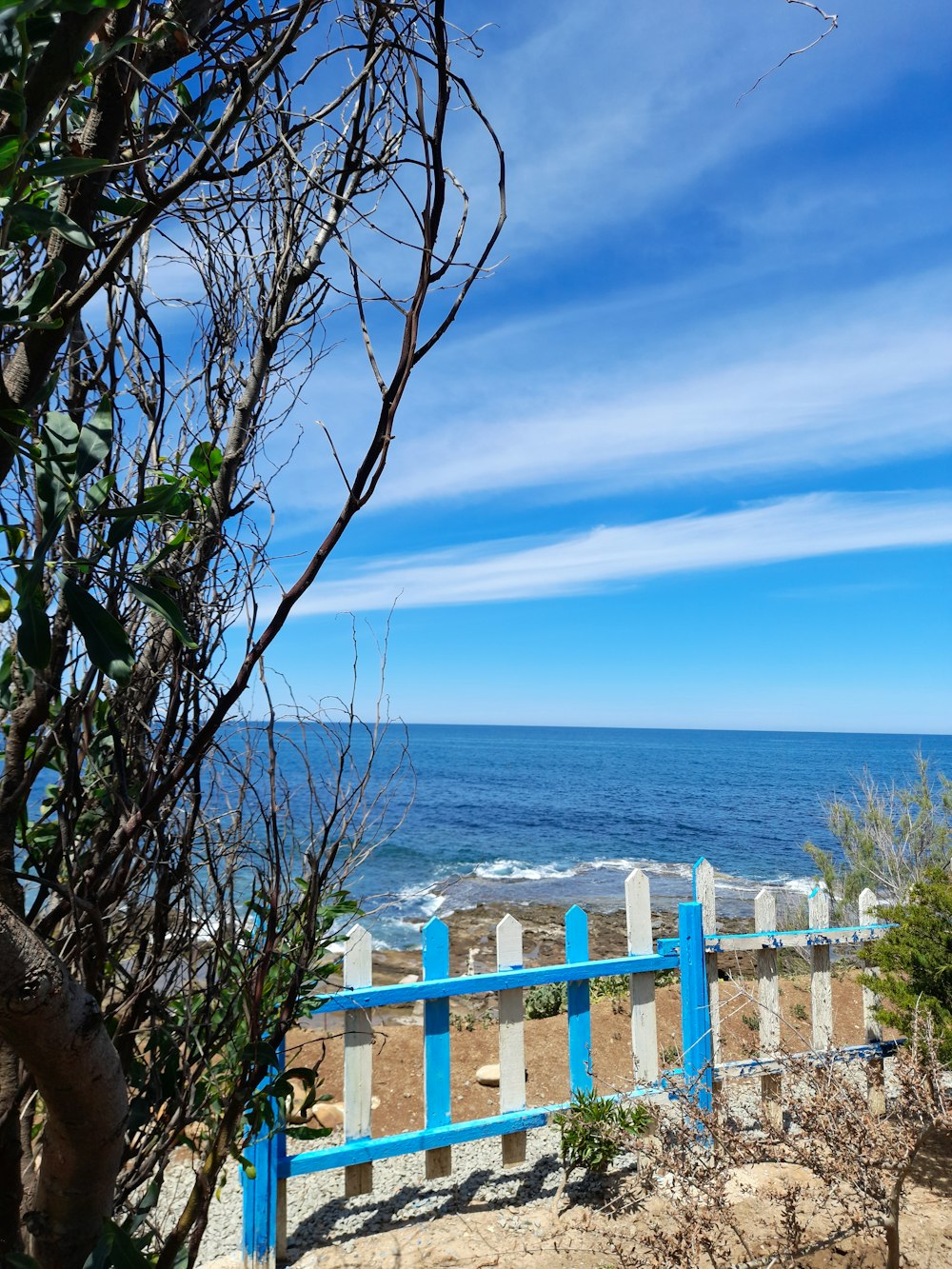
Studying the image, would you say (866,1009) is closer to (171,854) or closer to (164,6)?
(171,854)

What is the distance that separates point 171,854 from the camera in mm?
1476

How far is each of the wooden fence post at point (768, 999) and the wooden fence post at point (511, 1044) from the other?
135 centimetres

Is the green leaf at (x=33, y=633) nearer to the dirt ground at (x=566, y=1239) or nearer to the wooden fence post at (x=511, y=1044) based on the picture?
the dirt ground at (x=566, y=1239)

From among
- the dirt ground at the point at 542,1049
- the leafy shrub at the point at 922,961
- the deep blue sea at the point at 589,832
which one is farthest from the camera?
the deep blue sea at the point at 589,832

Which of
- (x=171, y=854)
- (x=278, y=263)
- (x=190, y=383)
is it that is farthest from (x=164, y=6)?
(x=171, y=854)

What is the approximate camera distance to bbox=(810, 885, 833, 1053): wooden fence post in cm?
488

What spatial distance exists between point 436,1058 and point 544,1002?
5834 mm

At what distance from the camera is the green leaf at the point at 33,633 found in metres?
0.77

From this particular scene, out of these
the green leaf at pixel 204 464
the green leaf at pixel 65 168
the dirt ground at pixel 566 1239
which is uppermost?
the green leaf at pixel 65 168

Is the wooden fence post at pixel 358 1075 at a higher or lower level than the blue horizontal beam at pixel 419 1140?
higher

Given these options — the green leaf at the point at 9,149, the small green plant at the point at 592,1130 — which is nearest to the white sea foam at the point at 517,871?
the small green plant at the point at 592,1130

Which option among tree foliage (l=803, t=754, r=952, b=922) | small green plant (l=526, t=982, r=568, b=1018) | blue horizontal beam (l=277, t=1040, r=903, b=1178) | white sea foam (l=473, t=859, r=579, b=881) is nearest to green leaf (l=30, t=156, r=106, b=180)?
blue horizontal beam (l=277, t=1040, r=903, b=1178)

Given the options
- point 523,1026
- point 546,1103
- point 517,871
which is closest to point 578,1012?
point 523,1026

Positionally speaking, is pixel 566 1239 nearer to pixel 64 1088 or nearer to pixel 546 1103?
pixel 546 1103
